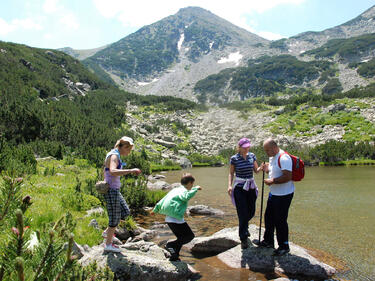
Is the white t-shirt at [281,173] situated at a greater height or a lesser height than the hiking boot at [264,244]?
greater

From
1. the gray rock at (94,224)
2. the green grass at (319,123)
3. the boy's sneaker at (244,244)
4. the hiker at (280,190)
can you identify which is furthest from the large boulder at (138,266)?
the green grass at (319,123)

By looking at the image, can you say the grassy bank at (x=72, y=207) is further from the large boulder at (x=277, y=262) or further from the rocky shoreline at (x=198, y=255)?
the large boulder at (x=277, y=262)

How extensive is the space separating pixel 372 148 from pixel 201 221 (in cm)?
3501

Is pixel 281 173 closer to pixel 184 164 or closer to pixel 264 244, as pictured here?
pixel 264 244

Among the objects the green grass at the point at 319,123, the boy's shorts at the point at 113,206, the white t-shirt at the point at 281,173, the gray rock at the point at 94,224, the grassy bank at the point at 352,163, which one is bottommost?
the grassy bank at the point at 352,163

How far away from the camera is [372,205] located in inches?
407

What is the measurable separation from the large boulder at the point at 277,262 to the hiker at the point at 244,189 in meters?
0.28

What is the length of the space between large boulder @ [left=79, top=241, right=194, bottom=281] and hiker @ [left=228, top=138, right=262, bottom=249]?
5.03 ft

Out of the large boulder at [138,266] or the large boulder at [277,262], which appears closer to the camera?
the large boulder at [138,266]

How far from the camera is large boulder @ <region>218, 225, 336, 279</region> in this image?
15.8 feet

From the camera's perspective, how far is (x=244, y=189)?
5.74m

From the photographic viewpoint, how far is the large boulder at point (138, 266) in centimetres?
413

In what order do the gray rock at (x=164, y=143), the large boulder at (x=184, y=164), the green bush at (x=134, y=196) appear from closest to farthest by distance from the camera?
the green bush at (x=134, y=196), the large boulder at (x=184, y=164), the gray rock at (x=164, y=143)

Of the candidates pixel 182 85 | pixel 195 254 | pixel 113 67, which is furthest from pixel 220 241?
pixel 113 67
